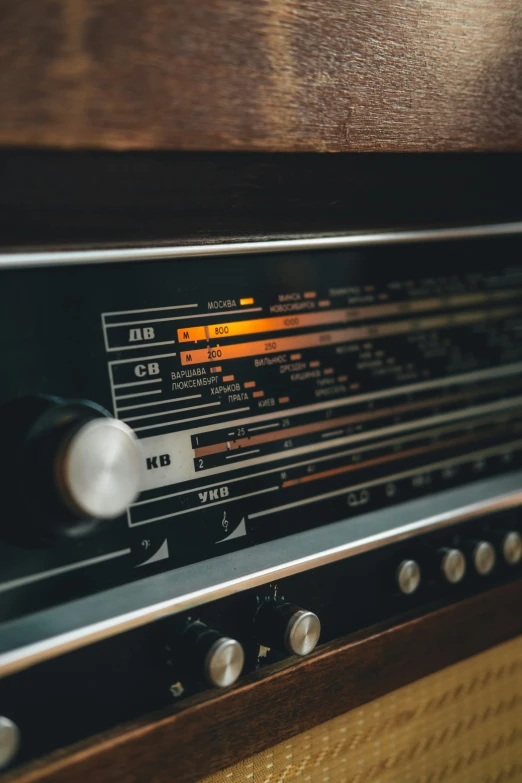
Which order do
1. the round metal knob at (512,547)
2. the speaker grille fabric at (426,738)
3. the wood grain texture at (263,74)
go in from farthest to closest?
the round metal knob at (512,547) < the speaker grille fabric at (426,738) < the wood grain texture at (263,74)

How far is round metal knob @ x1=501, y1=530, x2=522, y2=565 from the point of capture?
27.9 inches

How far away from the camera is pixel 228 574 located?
549 mm

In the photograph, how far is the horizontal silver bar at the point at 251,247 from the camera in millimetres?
465

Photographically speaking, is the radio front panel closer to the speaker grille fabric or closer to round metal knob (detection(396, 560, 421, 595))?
round metal knob (detection(396, 560, 421, 595))

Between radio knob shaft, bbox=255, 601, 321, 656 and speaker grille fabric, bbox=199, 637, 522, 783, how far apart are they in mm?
51

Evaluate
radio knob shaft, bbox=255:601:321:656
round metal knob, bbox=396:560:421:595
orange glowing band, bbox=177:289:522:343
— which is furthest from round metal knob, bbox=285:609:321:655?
orange glowing band, bbox=177:289:522:343

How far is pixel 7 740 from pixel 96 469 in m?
0.17

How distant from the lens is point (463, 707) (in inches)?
28.8

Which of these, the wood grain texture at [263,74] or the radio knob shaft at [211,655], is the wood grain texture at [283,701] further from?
the wood grain texture at [263,74]

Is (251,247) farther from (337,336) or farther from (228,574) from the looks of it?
(228,574)

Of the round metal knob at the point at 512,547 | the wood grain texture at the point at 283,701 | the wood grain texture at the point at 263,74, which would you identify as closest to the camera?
the wood grain texture at the point at 263,74

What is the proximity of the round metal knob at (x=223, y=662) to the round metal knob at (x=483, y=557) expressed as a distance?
0.27m

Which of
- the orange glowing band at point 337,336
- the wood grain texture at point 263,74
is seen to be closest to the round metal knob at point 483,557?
the orange glowing band at point 337,336

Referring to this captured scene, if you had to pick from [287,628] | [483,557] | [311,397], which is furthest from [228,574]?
[483,557]
